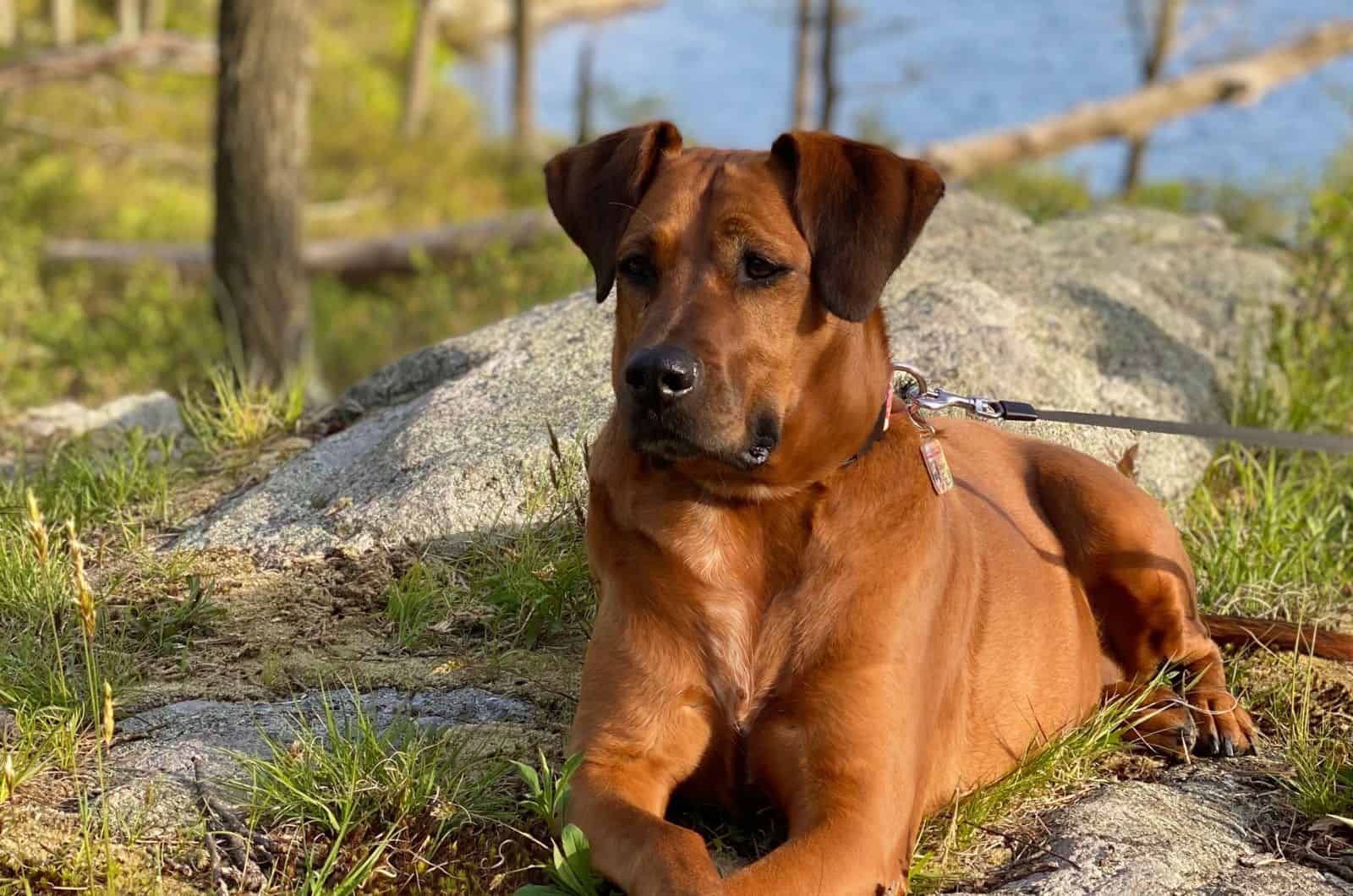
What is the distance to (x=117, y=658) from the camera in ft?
13.4

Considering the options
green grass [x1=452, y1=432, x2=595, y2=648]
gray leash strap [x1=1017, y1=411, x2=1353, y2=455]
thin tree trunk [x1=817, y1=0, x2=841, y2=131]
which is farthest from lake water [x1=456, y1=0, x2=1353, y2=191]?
green grass [x1=452, y1=432, x2=595, y2=648]

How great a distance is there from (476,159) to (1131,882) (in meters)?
21.1

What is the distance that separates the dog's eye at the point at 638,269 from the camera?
3336mm

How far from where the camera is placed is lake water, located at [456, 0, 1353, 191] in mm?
18031

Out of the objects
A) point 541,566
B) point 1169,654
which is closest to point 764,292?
point 541,566

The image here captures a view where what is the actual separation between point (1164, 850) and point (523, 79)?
19.4 m

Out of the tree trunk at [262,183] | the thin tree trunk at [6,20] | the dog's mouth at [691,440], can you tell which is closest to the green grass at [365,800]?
the dog's mouth at [691,440]

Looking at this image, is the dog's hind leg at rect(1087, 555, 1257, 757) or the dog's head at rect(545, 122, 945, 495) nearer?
the dog's head at rect(545, 122, 945, 495)

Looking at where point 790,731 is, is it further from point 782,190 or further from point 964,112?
point 964,112

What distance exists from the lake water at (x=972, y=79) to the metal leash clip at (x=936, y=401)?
8.37 meters

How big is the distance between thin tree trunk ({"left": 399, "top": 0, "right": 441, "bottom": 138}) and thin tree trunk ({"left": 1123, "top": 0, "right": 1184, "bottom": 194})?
1148 centimetres

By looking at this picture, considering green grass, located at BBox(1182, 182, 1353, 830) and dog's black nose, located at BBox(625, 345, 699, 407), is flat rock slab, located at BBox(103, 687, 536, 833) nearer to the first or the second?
dog's black nose, located at BBox(625, 345, 699, 407)

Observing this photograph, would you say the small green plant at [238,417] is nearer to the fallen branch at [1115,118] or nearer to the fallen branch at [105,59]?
the fallen branch at [1115,118]

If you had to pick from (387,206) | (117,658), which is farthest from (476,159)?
(117,658)
